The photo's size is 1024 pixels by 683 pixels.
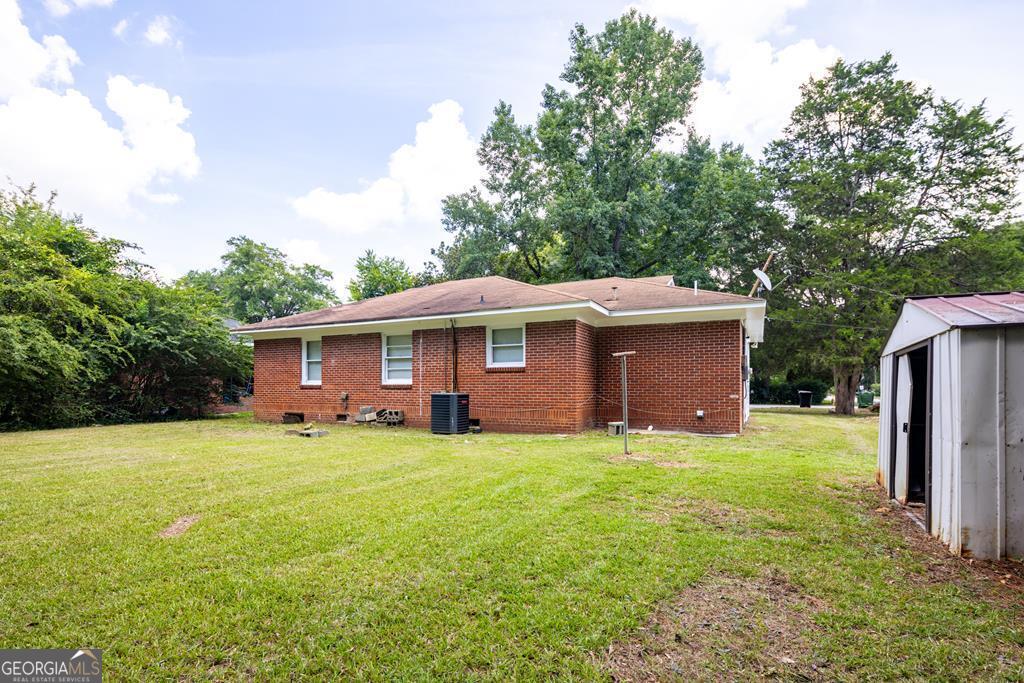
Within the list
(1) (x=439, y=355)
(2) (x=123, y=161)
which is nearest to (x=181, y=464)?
(1) (x=439, y=355)

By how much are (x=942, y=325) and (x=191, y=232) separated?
27331 millimetres

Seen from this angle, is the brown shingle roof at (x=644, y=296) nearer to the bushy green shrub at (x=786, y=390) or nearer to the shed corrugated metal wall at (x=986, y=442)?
the shed corrugated metal wall at (x=986, y=442)

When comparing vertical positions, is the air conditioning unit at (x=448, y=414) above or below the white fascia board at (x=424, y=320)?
below

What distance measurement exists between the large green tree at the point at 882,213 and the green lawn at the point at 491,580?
18.5 m

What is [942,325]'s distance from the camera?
152 inches

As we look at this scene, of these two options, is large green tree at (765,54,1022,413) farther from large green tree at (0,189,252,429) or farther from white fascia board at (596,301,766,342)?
large green tree at (0,189,252,429)

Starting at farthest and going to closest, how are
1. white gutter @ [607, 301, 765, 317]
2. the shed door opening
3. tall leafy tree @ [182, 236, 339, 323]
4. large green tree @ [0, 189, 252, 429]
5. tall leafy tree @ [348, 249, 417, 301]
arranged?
tall leafy tree @ [182, 236, 339, 323] < tall leafy tree @ [348, 249, 417, 301] < large green tree @ [0, 189, 252, 429] < white gutter @ [607, 301, 765, 317] < the shed door opening

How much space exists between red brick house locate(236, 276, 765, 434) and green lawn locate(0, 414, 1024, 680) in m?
5.18

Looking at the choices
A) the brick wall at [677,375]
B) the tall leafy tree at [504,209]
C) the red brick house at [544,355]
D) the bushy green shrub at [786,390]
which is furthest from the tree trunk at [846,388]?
the tall leafy tree at [504,209]

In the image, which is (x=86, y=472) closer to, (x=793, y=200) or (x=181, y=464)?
(x=181, y=464)

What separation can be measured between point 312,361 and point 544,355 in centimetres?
781

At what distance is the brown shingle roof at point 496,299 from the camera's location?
37.5ft

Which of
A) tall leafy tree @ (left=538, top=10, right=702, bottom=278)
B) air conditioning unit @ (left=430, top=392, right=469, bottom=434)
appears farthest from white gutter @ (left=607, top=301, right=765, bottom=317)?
tall leafy tree @ (left=538, top=10, right=702, bottom=278)

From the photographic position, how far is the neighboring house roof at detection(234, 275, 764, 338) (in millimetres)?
11008
